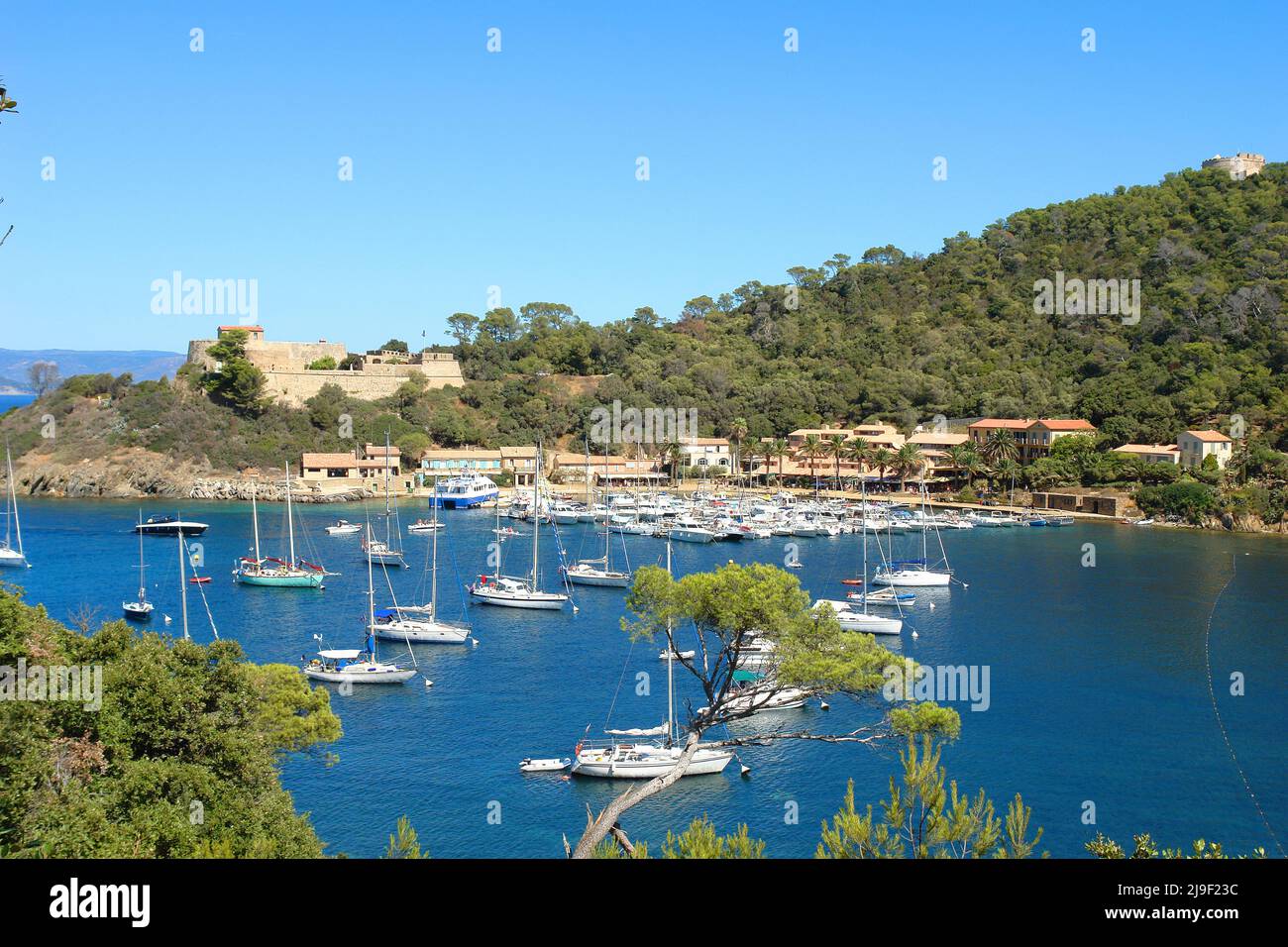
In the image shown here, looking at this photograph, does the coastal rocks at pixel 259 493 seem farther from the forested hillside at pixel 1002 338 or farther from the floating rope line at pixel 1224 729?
the floating rope line at pixel 1224 729

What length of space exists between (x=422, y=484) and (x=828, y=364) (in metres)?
31.1

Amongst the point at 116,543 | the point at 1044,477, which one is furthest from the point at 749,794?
the point at 1044,477

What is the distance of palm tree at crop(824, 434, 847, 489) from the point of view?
59344mm

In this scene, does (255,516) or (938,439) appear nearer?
(255,516)

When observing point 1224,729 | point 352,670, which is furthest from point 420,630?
point 1224,729

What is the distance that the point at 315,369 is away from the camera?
7256cm

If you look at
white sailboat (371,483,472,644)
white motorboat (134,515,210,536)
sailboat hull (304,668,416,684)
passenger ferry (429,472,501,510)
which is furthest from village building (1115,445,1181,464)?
white motorboat (134,515,210,536)

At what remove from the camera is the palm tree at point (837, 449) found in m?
59.3

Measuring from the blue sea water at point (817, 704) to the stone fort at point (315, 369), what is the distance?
101ft

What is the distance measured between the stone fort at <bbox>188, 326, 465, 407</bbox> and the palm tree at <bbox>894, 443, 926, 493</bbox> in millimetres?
32872

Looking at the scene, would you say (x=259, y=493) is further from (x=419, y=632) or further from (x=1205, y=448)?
(x=1205, y=448)

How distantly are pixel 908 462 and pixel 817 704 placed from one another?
38.0m

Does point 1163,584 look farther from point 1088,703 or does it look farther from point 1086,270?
point 1086,270

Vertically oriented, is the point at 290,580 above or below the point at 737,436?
below
